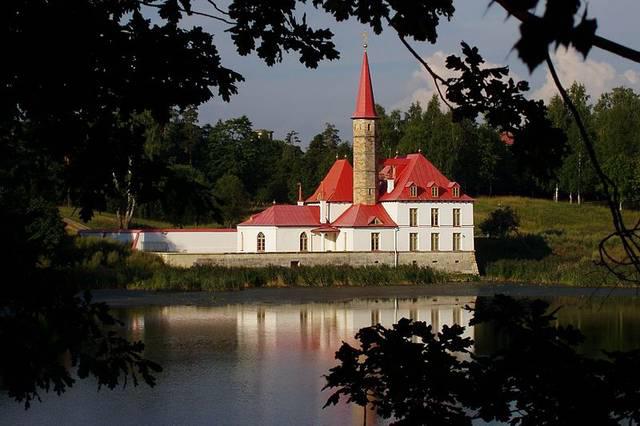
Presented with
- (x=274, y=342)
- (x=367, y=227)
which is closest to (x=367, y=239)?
(x=367, y=227)

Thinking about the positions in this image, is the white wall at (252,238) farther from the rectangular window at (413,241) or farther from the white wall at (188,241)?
the rectangular window at (413,241)

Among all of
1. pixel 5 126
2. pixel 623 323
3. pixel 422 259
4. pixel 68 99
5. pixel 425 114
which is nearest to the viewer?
pixel 68 99

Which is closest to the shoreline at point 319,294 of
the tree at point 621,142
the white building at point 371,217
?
the white building at point 371,217

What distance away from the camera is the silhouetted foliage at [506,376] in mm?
4691

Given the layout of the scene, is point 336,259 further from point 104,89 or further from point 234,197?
point 104,89

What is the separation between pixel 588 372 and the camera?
4.84 m

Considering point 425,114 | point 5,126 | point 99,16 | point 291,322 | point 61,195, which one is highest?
point 425,114

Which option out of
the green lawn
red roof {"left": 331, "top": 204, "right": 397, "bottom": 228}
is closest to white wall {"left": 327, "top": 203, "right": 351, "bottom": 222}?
red roof {"left": 331, "top": 204, "right": 397, "bottom": 228}

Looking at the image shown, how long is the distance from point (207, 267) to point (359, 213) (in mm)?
5664

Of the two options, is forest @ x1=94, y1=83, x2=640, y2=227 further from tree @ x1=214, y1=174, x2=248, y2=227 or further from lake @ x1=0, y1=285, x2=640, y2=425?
lake @ x1=0, y1=285, x2=640, y2=425

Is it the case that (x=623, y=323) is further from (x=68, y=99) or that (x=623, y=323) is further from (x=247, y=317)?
(x=68, y=99)

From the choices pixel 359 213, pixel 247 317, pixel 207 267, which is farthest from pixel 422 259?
pixel 247 317

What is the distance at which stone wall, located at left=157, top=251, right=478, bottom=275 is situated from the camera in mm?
33000

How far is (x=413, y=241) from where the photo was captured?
35344 millimetres
